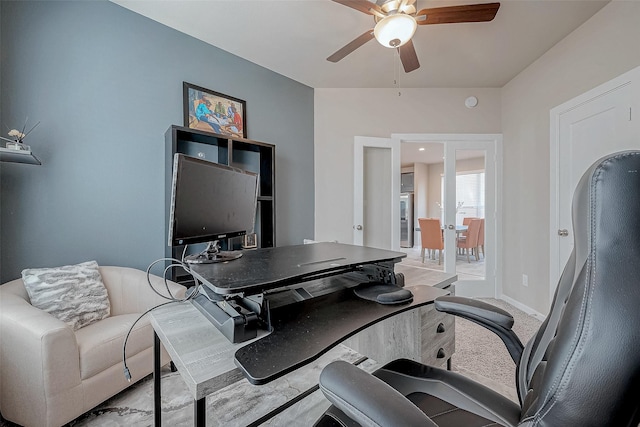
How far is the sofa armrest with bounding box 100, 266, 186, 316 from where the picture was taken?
193 cm

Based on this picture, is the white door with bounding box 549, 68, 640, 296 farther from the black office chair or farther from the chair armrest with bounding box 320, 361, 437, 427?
the chair armrest with bounding box 320, 361, 437, 427

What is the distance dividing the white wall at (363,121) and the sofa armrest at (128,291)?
6.91ft

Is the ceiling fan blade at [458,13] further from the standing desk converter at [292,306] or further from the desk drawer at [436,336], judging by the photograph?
the desk drawer at [436,336]

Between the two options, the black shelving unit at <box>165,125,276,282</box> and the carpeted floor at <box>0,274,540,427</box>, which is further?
the black shelving unit at <box>165,125,276,282</box>

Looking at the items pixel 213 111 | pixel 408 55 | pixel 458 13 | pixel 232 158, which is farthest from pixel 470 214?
pixel 213 111

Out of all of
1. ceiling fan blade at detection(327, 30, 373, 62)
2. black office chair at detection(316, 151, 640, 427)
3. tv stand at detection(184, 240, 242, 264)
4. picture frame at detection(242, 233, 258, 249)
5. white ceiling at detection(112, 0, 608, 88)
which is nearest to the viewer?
black office chair at detection(316, 151, 640, 427)

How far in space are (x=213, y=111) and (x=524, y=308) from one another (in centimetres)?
401

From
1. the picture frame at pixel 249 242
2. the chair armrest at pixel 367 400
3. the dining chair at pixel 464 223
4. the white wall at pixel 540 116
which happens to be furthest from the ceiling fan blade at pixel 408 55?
the dining chair at pixel 464 223

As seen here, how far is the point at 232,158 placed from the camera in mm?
2684

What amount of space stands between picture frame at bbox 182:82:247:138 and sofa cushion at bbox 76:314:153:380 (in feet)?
5.52

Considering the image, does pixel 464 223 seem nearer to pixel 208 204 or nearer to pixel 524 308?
pixel 524 308

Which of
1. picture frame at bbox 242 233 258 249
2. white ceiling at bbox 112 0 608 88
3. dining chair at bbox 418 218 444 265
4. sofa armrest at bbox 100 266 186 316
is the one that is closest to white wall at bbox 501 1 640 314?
white ceiling at bbox 112 0 608 88

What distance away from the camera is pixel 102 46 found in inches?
83.8

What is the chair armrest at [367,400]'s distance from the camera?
1.76ft
